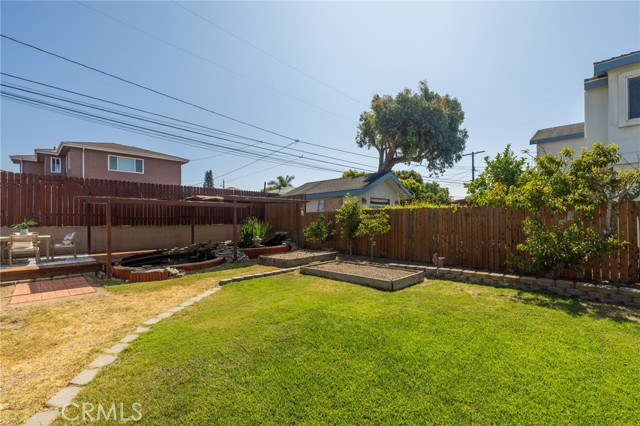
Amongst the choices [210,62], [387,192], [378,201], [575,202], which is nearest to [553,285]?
[575,202]

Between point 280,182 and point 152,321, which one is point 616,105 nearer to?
point 152,321

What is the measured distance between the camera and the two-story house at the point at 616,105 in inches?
290

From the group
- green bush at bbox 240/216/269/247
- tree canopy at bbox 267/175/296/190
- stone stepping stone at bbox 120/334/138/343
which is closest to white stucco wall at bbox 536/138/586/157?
green bush at bbox 240/216/269/247

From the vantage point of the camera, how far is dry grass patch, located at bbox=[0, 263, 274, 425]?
101 inches

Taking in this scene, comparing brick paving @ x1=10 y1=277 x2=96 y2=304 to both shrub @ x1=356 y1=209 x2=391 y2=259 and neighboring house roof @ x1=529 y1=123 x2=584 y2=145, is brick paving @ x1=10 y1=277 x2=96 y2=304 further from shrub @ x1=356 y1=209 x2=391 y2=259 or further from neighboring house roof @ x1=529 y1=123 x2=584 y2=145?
neighboring house roof @ x1=529 y1=123 x2=584 y2=145

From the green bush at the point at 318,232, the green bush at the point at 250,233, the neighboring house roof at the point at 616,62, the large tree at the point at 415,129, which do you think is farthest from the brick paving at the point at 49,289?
the large tree at the point at 415,129

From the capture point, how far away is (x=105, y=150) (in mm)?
15961

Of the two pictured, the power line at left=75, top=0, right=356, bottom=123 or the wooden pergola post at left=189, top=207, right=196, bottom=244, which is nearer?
the power line at left=75, top=0, right=356, bottom=123

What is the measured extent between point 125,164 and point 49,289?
13.2 metres

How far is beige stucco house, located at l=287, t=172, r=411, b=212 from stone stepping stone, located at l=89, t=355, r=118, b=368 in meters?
12.3

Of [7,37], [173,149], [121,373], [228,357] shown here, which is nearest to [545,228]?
[228,357]

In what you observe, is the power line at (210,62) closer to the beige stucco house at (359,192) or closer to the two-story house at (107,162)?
the beige stucco house at (359,192)

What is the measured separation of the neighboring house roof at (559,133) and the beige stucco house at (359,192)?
23.6 feet

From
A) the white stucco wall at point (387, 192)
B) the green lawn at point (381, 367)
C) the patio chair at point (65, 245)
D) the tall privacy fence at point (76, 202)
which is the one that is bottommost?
the green lawn at point (381, 367)
